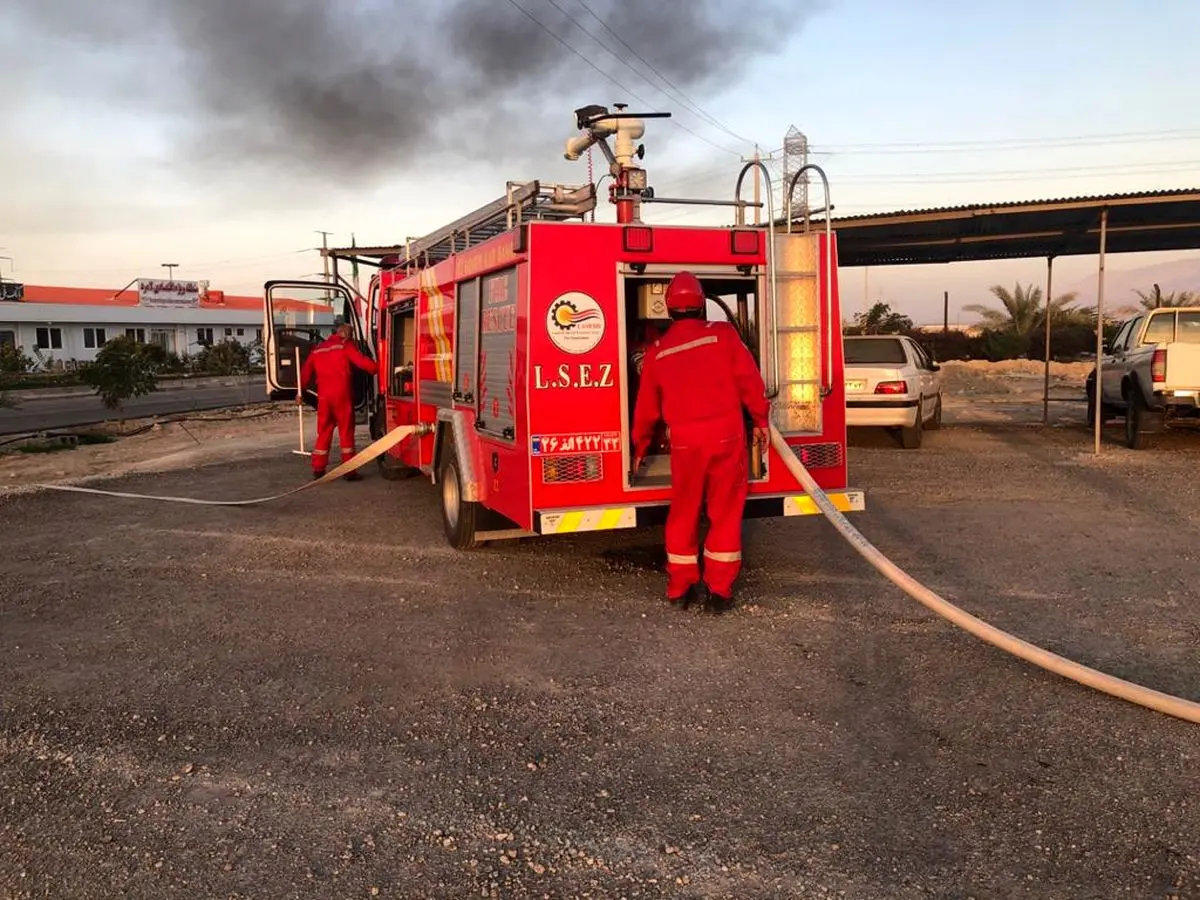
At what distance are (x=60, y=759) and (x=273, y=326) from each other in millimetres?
8587

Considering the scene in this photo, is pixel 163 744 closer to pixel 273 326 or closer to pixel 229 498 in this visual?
pixel 229 498

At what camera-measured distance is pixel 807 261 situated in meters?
6.10

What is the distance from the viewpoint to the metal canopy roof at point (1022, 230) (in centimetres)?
1238

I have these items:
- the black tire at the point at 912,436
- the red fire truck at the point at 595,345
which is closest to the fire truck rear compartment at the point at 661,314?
the red fire truck at the point at 595,345

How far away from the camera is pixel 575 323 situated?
565cm

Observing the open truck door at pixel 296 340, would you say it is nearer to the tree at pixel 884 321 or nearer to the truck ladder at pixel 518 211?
the truck ladder at pixel 518 211

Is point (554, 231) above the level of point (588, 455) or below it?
above

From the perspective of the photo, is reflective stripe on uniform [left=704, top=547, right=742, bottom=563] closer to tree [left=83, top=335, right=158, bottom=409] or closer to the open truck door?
the open truck door

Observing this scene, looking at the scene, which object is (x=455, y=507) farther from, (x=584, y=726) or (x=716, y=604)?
(x=584, y=726)

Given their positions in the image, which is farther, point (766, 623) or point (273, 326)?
point (273, 326)

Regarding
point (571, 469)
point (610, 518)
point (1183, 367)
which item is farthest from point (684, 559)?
point (1183, 367)

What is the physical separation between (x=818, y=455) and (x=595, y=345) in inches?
67.6

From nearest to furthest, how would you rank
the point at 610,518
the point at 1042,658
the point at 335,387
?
1. the point at 1042,658
2. the point at 610,518
3. the point at 335,387

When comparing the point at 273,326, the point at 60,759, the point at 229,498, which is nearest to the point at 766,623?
the point at 60,759
